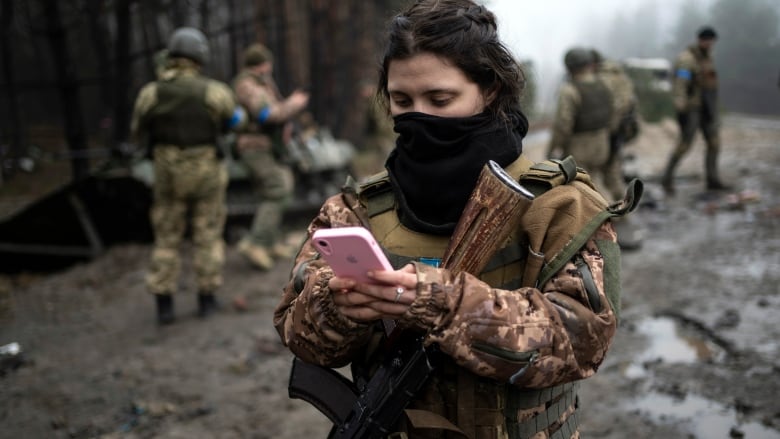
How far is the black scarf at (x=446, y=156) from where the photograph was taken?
4.51ft

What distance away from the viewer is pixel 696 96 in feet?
25.7

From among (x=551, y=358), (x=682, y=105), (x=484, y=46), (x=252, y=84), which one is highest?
(x=484, y=46)

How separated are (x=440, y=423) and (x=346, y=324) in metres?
0.30

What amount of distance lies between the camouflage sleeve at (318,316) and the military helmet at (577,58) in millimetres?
5100

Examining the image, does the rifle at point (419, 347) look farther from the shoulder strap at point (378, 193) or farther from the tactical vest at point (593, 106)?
the tactical vest at point (593, 106)

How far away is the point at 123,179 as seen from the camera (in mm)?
6223

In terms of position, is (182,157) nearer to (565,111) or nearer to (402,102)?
(565,111)

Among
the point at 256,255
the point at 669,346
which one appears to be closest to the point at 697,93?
the point at 669,346

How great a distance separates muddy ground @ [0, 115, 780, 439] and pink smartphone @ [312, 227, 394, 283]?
7.90 ft

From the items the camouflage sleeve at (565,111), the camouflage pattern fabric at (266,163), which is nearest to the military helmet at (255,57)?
the camouflage pattern fabric at (266,163)

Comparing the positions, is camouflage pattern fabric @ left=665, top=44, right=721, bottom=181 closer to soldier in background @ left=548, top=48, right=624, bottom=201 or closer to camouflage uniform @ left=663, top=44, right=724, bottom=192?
camouflage uniform @ left=663, top=44, right=724, bottom=192

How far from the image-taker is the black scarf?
4.51ft

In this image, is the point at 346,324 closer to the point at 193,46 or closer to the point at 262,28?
the point at 193,46

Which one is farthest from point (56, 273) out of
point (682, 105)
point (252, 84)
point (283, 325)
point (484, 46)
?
point (682, 105)
